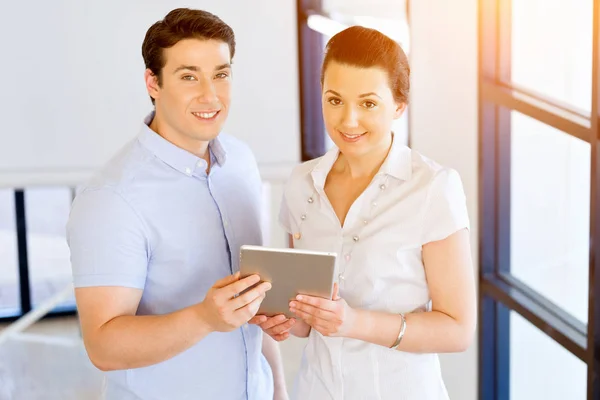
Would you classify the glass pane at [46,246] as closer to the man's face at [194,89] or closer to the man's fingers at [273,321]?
the man's face at [194,89]

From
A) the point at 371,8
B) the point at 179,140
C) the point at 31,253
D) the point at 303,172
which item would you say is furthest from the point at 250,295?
the point at 31,253

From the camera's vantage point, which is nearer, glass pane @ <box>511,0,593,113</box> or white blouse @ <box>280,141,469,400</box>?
white blouse @ <box>280,141,469,400</box>

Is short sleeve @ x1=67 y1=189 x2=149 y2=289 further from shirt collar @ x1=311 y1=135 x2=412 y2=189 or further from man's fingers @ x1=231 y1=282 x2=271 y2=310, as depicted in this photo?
shirt collar @ x1=311 y1=135 x2=412 y2=189

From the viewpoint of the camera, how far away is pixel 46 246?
568 cm

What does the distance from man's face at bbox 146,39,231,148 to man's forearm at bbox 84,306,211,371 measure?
1.42 ft

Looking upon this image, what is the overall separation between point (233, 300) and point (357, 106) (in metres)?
0.46

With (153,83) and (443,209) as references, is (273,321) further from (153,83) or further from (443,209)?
(153,83)

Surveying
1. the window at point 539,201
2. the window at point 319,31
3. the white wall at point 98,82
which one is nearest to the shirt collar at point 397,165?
the window at point 539,201

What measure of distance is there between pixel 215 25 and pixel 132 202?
17.1 inches

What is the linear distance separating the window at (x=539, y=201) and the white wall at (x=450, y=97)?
0.05 meters

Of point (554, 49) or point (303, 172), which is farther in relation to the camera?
point (554, 49)

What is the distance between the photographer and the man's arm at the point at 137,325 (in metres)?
1.65

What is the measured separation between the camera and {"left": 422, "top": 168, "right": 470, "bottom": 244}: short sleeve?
164 centimetres

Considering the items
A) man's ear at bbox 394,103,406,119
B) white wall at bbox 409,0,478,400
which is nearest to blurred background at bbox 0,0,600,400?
white wall at bbox 409,0,478,400
